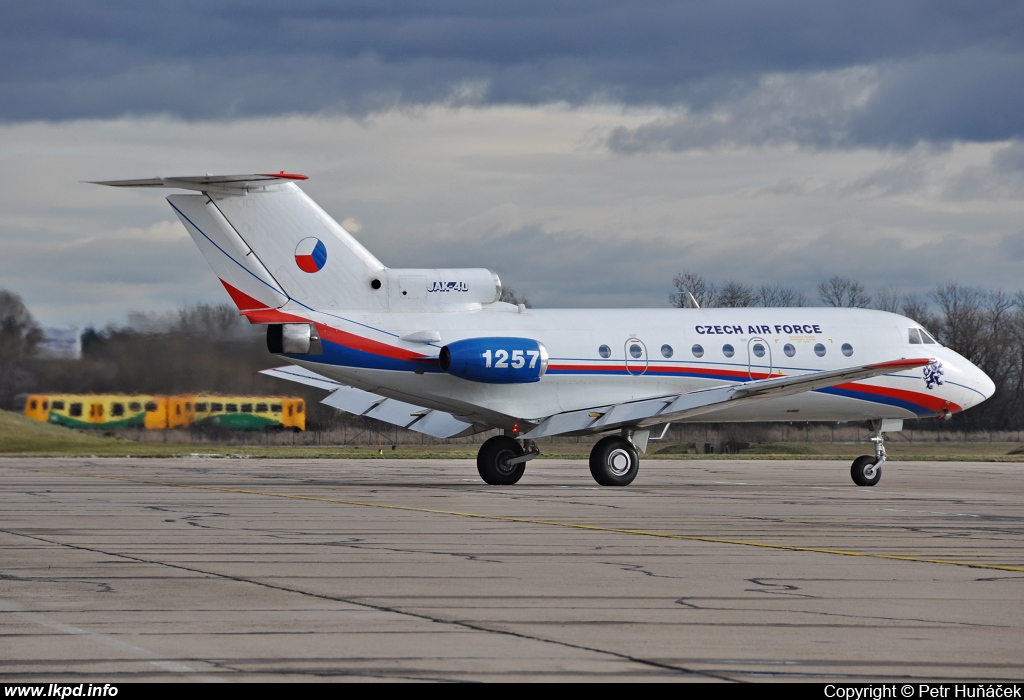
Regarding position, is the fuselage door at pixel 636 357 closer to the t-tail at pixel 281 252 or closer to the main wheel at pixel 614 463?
the main wheel at pixel 614 463

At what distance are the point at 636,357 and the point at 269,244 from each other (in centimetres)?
850

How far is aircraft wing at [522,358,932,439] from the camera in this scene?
2645 centimetres

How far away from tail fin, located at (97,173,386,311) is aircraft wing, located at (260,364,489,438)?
10.2ft

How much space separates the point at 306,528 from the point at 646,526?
4683 mm

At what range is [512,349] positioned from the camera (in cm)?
2667

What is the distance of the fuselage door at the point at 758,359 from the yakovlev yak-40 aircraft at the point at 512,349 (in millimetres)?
33

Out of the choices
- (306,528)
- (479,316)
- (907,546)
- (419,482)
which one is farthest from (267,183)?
(907,546)

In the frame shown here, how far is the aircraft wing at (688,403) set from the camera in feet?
86.8

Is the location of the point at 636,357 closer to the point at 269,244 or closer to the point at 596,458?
the point at 596,458

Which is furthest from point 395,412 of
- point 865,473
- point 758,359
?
point 865,473

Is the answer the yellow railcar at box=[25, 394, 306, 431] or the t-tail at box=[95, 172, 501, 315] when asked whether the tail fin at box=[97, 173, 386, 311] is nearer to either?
the t-tail at box=[95, 172, 501, 315]

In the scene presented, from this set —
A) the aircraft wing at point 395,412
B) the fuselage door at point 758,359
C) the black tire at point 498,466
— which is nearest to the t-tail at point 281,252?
the aircraft wing at point 395,412

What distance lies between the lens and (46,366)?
38719 millimetres
